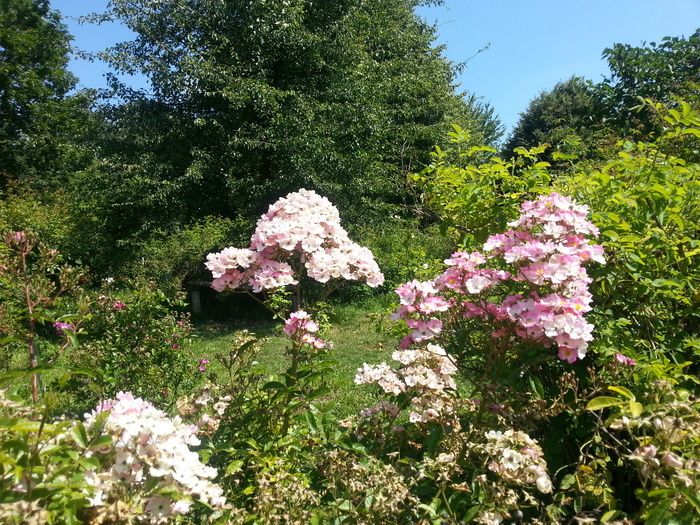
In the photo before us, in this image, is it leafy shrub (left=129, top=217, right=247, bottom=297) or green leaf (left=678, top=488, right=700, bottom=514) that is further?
leafy shrub (left=129, top=217, right=247, bottom=297)

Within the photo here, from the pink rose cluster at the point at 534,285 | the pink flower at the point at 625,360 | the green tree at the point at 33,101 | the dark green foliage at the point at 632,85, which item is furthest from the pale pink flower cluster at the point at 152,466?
the green tree at the point at 33,101

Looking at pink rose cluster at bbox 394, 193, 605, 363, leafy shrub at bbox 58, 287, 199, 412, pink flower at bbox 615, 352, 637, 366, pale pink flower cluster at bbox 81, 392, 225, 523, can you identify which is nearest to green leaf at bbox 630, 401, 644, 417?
pink rose cluster at bbox 394, 193, 605, 363

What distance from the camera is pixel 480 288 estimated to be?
185 centimetres

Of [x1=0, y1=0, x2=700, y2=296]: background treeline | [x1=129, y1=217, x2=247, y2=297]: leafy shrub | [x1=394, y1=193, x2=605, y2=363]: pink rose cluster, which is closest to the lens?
[x1=394, y1=193, x2=605, y2=363]: pink rose cluster

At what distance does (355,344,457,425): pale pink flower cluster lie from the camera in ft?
5.99

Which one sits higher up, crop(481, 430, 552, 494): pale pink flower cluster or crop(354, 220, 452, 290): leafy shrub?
crop(354, 220, 452, 290): leafy shrub

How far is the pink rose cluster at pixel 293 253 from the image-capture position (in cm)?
212

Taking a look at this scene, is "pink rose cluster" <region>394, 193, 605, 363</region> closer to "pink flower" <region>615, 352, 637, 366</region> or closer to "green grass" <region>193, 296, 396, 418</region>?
"pink flower" <region>615, 352, 637, 366</region>

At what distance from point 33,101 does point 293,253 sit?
893 inches

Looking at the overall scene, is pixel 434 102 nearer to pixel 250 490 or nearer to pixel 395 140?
pixel 395 140

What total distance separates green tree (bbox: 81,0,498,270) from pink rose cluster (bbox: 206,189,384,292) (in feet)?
19.2

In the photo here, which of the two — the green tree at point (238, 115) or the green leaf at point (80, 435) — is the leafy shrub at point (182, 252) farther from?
the green leaf at point (80, 435)

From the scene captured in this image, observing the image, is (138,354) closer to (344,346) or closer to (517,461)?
(344,346)

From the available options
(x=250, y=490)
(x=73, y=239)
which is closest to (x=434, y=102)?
(x=73, y=239)
